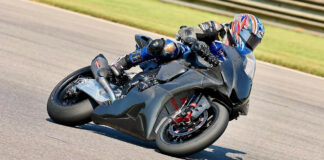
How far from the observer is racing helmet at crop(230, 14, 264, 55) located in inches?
207

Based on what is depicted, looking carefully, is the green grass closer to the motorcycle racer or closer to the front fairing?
the motorcycle racer

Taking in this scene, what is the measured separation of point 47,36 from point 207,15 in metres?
6.83

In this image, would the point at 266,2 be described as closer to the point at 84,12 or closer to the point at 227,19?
the point at 227,19

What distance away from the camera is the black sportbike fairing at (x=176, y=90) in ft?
16.2

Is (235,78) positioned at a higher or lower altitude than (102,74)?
higher

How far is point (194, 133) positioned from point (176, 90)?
0.41 metres

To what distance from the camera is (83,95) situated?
583 centimetres

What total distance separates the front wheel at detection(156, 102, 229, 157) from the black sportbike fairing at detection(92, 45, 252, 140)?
0.11 m

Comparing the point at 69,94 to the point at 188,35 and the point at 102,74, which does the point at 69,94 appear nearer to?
the point at 102,74

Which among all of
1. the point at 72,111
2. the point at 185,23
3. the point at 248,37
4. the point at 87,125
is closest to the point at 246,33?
the point at 248,37

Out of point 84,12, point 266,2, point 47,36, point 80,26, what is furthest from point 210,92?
point 266,2

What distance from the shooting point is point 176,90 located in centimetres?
499

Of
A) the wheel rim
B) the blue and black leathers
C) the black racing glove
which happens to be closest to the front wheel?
the black racing glove

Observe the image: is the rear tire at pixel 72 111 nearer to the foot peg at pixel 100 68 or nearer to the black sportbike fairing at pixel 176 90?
the foot peg at pixel 100 68
